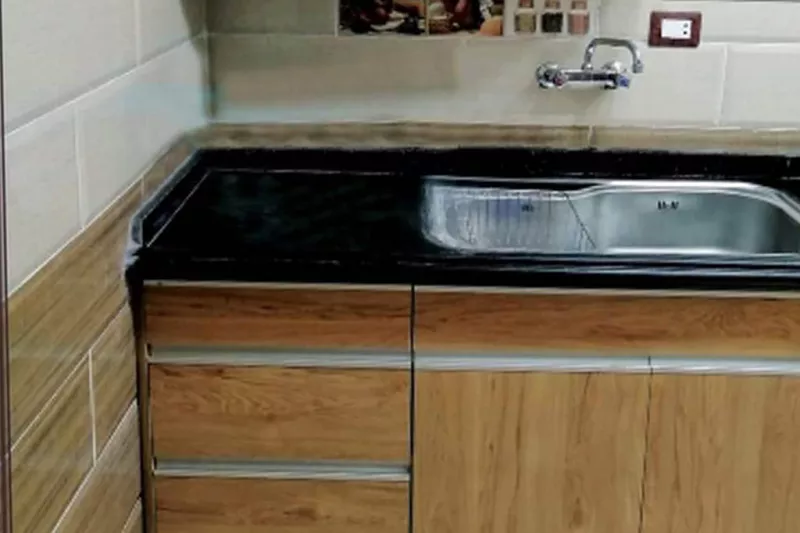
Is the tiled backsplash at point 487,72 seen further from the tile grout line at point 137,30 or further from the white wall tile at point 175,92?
the tile grout line at point 137,30

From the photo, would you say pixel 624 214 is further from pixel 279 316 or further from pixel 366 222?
pixel 279 316

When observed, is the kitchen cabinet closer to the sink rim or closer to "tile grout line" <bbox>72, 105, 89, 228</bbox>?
"tile grout line" <bbox>72, 105, 89, 228</bbox>

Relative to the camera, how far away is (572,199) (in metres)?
2.25

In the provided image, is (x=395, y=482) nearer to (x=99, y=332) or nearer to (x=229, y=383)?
(x=229, y=383)

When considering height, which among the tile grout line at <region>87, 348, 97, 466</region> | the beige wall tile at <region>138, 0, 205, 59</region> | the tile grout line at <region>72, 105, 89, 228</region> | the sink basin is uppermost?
the beige wall tile at <region>138, 0, 205, 59</region>

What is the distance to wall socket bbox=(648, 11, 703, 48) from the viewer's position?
2289mm

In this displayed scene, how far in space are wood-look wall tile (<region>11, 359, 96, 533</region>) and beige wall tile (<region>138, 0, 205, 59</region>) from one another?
0.58 metres

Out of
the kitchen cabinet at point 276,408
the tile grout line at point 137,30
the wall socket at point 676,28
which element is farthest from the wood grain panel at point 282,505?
the wall socket at point 676,28

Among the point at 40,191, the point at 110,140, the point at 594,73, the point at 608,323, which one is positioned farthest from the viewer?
the point at 594,73

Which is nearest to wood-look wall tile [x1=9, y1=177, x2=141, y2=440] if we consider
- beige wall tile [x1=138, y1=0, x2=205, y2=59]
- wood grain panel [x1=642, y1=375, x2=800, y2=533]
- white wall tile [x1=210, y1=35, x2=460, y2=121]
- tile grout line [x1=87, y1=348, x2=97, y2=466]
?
tile grout line [x1=87, y1=348, x2=97, y2=466]

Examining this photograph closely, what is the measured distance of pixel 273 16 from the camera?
231 centimetres

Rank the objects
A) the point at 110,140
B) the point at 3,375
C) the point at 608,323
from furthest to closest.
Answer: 1. the point at 608,323
2. the point at 110,140
3. the point at 3,375

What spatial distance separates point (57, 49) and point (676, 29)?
1303mm

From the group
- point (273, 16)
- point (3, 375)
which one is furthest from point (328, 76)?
point (3, 375)
